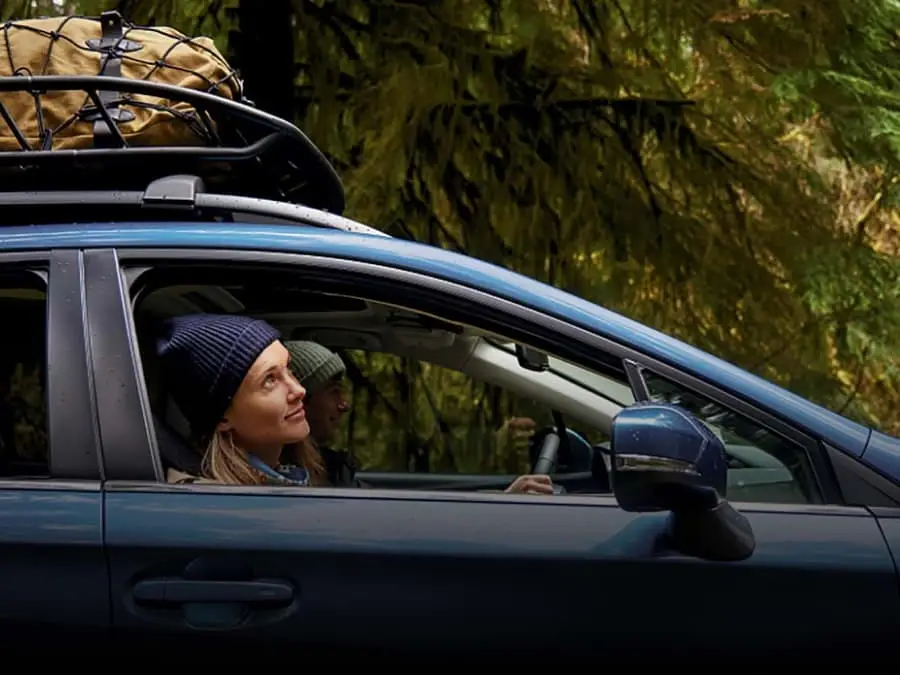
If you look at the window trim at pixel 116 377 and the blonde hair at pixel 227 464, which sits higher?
the window trim at pixel 116 377

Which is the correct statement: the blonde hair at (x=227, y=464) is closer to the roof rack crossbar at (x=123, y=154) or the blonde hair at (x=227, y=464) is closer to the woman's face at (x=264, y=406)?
the woman's face at (x=264, y=406)

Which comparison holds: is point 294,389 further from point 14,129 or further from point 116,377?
point 14,129

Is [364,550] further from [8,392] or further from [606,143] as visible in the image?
[606,143]

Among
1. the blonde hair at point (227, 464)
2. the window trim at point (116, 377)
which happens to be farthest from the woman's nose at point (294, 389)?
the window trim at point (116, 377)

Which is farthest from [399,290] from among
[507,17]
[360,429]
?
[507,17]

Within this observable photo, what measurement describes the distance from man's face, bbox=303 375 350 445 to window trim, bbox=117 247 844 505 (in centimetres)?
78

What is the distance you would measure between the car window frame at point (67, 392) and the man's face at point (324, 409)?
0.93 metres

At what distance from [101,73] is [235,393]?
0.88 meters

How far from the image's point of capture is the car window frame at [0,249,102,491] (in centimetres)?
236

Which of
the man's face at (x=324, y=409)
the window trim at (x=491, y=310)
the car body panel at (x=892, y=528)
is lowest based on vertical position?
the man's face at (x=324, y=409)

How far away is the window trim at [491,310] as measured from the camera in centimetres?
242

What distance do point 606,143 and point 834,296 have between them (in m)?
1.27

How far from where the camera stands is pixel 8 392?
3.41 m

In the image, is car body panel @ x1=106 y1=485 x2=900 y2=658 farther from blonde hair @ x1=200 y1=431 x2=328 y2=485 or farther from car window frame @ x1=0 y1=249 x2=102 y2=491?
blonde hair @ x1=200 y1=431 x2=328 y2=485
